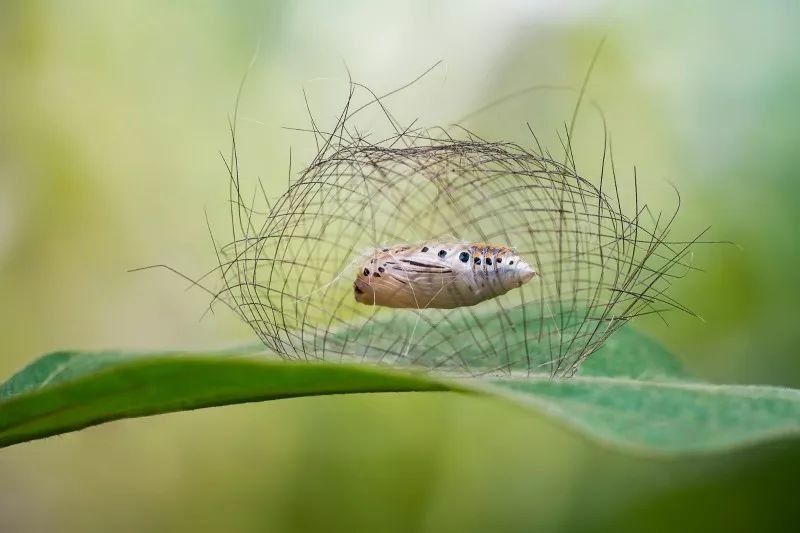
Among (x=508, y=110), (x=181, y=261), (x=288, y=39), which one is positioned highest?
(x=288, y=39)

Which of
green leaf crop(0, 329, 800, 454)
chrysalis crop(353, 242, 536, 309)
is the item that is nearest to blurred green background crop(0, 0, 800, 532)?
chrysalis crop(353, 242, 536, 309)

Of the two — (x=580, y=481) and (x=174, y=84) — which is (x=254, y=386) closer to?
(x=580, y=481)

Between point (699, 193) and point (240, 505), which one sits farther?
point (699, 193)

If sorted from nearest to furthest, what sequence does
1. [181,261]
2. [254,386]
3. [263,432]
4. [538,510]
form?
[254,386] < [538,510] < [263,432] < [181,261]

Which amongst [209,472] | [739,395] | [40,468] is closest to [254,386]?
[739,395]

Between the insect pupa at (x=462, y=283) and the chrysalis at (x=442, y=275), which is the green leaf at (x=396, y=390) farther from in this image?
the chrysalis at (x=442, y=275)

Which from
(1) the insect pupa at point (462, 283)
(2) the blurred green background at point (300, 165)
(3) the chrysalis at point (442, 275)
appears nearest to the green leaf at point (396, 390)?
(1) the insect pupa at point (462, 283)

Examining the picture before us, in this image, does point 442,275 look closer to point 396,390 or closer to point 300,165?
point 396,390
